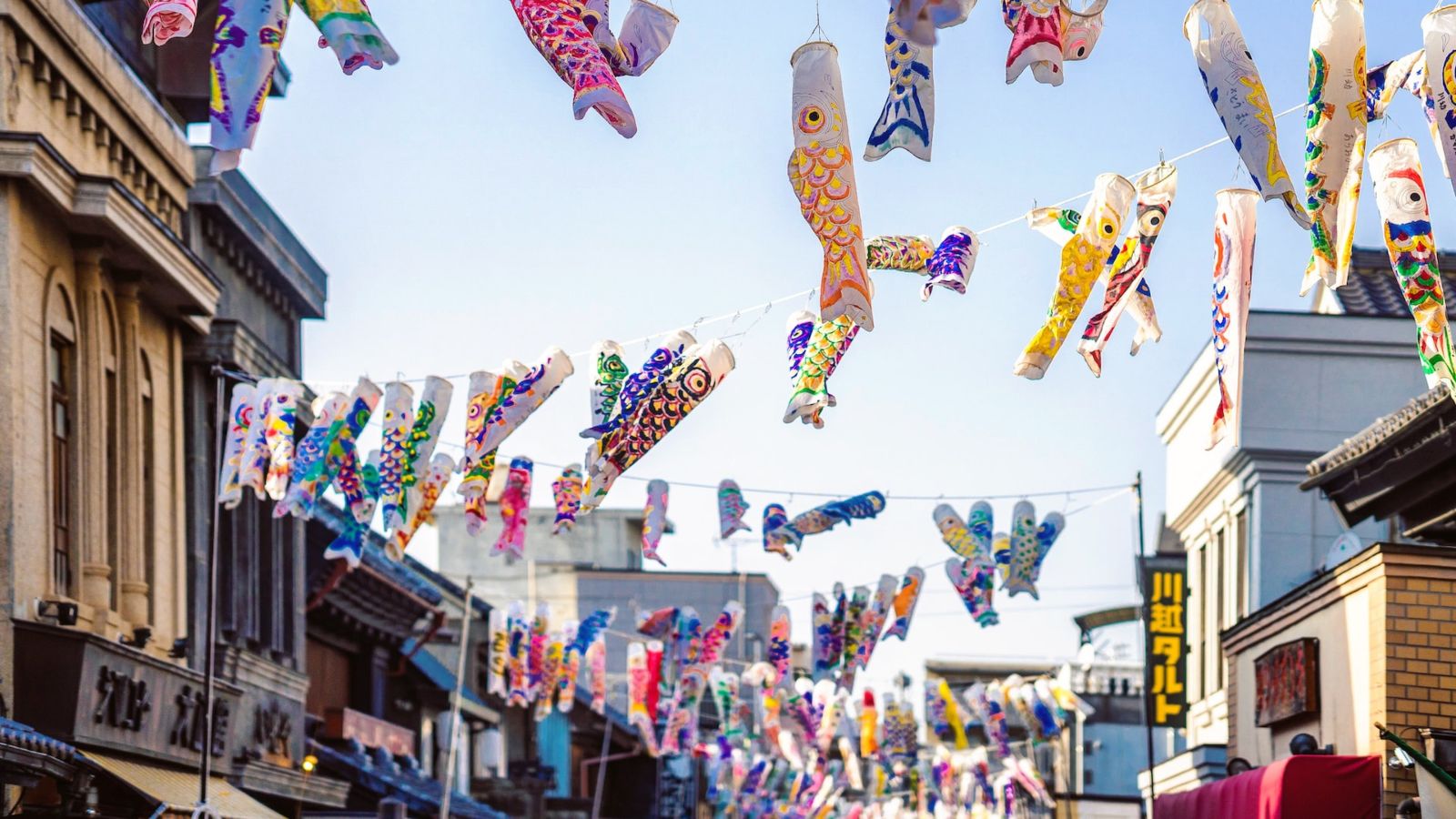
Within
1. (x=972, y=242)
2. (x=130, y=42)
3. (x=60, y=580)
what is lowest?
(x=60, y=580)

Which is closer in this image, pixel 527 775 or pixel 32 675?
pixel 32 675

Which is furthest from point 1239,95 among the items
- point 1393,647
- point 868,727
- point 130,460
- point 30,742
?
point 868,727

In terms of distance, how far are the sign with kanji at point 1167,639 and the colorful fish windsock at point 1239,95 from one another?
19529 millimetres

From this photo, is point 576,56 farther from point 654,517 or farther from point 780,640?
point 780,640

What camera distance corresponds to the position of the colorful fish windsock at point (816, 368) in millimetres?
17219

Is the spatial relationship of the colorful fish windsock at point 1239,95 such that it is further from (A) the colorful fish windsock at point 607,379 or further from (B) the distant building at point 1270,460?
(B) the distant building at point 1270,460

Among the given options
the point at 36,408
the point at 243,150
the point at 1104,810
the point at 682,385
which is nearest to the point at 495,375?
the point at 682,385

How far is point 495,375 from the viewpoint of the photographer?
67.3 feet

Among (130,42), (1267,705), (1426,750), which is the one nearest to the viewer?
(1426,750)

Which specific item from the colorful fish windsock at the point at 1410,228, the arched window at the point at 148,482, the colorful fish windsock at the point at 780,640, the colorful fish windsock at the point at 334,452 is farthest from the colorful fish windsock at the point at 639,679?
the colorful fish windsock at the point at 1410,228

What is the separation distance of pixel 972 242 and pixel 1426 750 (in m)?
6.27

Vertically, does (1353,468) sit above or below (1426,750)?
above

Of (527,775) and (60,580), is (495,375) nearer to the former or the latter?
(60,580)

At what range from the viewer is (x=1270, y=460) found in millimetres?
31375
